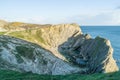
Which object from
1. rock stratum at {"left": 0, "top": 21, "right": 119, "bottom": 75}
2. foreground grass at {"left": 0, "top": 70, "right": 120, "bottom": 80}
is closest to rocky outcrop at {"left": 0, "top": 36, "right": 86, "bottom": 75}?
rock stratum at {"left": 0, "top": 21, "right": 119, "bottom": 75}

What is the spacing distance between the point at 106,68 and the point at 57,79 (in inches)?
1757

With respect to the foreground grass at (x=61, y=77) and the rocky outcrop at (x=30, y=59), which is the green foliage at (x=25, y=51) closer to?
the rocky outcrop at (x=30, y=59)

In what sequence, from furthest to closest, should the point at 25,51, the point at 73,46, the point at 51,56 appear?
the point at 73,46, the point at 51,56, the point at 25,51

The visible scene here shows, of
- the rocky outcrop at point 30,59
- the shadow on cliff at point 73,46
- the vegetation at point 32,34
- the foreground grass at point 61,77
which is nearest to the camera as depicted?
the foreground grass at point 61,77

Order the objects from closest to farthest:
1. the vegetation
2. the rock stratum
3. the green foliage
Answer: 1. the rock stratum
2. the green foliage
3. the vegetation

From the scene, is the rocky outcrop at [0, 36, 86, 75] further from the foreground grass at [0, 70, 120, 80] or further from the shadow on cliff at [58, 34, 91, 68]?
the shadow on cliff at [58, 34, 91, 68]

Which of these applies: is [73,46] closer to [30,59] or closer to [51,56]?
[51,56]

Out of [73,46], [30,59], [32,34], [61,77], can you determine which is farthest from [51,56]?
[73,46]

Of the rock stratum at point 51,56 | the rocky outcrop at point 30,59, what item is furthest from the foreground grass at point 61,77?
the rocky outcrop at point 30,59

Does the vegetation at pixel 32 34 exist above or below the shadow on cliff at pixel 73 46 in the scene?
above

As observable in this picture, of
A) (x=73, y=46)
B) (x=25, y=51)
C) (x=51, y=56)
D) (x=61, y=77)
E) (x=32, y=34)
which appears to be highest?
(x=61, y=77)

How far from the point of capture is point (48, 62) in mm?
79750

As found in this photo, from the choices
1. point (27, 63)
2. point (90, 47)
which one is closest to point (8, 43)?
point (27, 63)

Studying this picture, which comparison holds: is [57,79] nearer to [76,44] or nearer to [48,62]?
[48,62]
